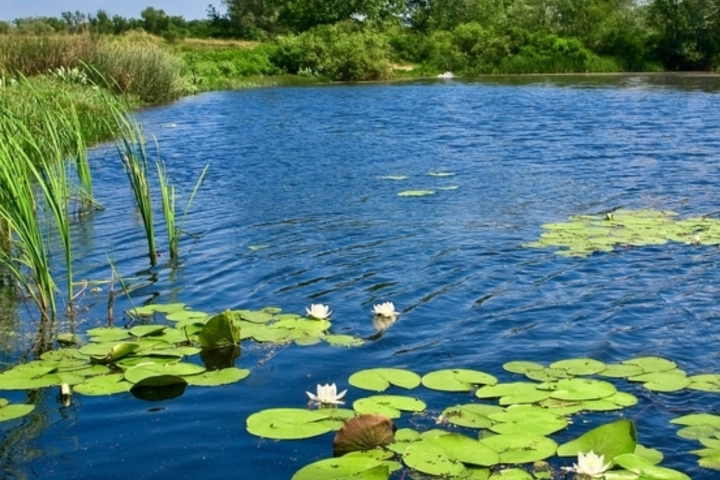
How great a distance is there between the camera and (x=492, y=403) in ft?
14.6

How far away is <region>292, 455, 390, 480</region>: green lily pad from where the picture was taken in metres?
3.46

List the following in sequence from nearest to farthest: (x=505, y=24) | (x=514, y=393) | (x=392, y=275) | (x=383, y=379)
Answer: (x=514, y=393), (x=383, y=379), (x=392, y=275), (x=505, y=24)

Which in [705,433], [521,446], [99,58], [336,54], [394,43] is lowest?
[705,433]

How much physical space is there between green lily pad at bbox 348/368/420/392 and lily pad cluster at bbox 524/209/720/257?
3.31 meters

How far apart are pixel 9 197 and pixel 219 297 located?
177 centimetres

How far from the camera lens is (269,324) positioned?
5.93m

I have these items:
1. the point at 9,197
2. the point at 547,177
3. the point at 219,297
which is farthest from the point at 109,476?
the point at 547,177

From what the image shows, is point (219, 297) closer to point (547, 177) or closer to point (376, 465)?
point (376, 465)

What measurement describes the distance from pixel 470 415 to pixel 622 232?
4.62m

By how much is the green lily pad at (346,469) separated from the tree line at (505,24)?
41021 millimetres

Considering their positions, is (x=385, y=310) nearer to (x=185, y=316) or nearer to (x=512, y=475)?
(x=185, y=316)

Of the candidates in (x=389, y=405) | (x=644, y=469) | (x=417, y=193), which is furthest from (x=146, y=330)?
(x=417, y=193)

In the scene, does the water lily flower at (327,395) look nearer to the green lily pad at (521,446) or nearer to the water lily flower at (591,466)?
the green lily pad at (521,446)

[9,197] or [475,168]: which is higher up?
[9,197]
